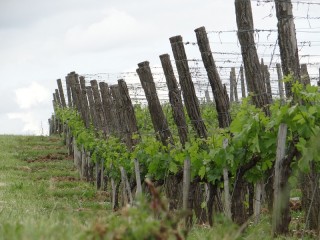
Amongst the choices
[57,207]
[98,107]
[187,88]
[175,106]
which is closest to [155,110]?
[175,106]

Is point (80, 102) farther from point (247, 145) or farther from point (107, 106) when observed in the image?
point (247, 145)

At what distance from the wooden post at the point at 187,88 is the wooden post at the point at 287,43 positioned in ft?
8.32

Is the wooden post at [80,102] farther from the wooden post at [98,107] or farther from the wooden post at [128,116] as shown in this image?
the wooden post at [128,116]

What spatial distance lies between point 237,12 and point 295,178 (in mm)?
3755

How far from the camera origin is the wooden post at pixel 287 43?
1126 centimetres

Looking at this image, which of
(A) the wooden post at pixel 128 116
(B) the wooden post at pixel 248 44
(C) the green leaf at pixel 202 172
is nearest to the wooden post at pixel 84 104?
Result: (A) the wooden post at pixel 128 116

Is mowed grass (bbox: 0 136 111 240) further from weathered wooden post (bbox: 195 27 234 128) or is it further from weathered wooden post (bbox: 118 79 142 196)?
weathered wooden post (bbox: 195 27 234 128)

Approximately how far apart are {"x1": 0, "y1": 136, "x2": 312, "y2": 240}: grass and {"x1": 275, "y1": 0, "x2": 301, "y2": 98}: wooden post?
2.30m

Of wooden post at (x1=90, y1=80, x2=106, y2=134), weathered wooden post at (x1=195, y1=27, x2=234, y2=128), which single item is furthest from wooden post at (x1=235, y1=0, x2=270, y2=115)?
wooden post at (x1=90, y1=80, x2=106, y2=134)

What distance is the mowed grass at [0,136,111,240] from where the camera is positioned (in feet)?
15.3

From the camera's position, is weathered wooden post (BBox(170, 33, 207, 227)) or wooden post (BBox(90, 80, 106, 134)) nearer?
weathered wooden post (BBox(170, 33, 207, 227))

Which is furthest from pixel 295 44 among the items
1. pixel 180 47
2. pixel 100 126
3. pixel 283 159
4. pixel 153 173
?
pixel 100 126

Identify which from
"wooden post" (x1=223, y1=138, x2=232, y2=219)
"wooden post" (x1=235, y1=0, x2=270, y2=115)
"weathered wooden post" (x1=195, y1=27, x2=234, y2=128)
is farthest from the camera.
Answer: "weathered wooden post" (x1=195, y1=27, x2=234, y2=128)

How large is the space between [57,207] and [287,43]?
715 cm
